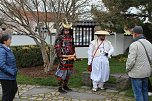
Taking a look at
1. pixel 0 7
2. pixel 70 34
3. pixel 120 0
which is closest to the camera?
pixel 70 34

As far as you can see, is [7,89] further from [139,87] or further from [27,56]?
[27,56]

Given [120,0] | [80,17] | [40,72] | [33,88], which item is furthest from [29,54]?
[120,0]

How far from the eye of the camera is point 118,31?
17.9 m

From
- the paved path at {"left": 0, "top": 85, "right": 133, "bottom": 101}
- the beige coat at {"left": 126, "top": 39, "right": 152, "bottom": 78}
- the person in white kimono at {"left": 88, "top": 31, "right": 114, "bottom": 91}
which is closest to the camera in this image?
the beige coat at {"left": 126, "top": 39, "right": 152, "bottom": 78}

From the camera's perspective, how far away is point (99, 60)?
8938mm

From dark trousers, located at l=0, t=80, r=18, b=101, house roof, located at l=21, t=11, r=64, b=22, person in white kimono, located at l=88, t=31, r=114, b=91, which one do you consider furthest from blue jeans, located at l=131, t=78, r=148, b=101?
house roof, located at l=21, t=11, r=64, b=22

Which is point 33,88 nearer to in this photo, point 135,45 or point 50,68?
point 50,68

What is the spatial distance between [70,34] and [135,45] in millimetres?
2710

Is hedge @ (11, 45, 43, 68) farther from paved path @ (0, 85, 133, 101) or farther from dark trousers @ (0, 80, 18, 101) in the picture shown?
dark trousers @ (0, 80, 18, 101)

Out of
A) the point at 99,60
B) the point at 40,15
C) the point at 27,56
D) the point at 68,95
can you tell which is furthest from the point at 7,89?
the point at 27,56

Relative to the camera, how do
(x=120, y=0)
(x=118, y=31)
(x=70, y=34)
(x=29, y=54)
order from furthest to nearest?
1. (x=118, y=31)
2. (x=120, y=0)
3. (x=29, y=54)
4. (x=70, y=34)

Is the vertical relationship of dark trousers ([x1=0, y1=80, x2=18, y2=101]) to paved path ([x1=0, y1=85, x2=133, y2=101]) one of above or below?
above

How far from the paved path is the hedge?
3.96m

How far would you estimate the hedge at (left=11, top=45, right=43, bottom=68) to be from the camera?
13031 millimetres
